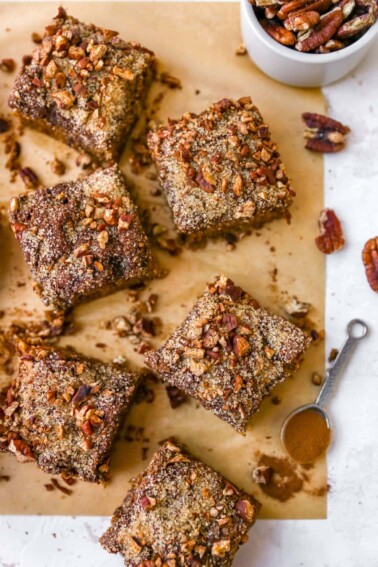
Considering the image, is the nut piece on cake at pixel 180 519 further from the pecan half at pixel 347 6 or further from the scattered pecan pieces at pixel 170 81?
the pecan half at pixel 347 6

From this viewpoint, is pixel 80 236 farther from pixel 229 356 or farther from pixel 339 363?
pixel 339 363

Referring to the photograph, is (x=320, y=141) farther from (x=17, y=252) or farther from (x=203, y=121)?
(x=17, y=252)

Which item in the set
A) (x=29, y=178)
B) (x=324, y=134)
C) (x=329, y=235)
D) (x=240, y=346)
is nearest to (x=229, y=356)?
(x=240, y=346)

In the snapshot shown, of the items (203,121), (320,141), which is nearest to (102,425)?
(203,121)

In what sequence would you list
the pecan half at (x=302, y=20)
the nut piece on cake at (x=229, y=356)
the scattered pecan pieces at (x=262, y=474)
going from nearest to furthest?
the pecan half at (x=302, y=20)
the nut piece on cake at (x=229, y=356)
the scattered pecan pieces at (x=262, y=474)

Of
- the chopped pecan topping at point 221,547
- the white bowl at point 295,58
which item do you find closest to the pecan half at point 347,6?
the white bowl at point 295,58

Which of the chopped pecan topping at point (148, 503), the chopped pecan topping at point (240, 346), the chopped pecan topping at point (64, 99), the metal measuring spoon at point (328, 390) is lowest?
the chopped pecan topping at point (148, 503)

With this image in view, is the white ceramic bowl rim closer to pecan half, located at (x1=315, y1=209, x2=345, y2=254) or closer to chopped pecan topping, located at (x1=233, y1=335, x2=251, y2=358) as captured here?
pecan half, located at (x1=315, y1=209, x2=345, y2=254)
